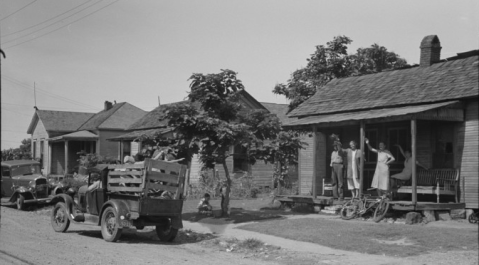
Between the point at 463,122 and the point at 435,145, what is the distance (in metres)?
1.50

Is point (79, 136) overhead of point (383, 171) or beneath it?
overhead

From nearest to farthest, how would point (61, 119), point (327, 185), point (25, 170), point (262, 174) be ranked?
point (327, 185), point (25, 170), point (262, 174), point (61, 119)

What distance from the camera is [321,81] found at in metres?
28.0

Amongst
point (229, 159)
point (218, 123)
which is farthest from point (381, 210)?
point (229, 159)

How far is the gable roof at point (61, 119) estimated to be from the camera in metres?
33.0

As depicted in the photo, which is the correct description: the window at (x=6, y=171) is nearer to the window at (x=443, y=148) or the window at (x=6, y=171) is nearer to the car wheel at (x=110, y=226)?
the car wheel at (x=110, y=226)

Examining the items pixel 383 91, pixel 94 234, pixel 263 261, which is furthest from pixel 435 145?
pixel 94 234

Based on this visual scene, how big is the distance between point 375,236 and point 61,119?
2859cm

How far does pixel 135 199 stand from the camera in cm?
1293

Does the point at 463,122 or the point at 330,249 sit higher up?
the point at 463,122

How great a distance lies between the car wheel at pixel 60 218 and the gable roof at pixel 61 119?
1594 cm

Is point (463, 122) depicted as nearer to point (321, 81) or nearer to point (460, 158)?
point (460, 158)

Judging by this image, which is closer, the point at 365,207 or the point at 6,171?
the point at 365,207

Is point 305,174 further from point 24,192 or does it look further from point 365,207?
point 24,192
